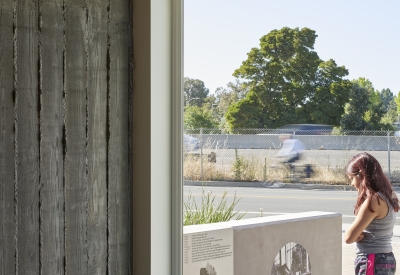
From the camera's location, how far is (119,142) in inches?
87.4

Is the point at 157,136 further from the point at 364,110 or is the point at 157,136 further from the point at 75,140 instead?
the point at 364,110

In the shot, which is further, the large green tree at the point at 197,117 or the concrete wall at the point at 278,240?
the large green tree at the point at 197,117

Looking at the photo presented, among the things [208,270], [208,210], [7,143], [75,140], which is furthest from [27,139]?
[208,270]

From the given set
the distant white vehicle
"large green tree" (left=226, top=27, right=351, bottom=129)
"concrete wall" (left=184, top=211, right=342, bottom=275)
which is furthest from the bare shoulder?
the distant white vehicle

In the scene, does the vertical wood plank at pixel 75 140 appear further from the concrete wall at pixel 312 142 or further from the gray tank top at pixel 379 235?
the gray tank top at pixel 379 235

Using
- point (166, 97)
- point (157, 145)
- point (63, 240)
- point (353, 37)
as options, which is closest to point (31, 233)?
point (63, 240)

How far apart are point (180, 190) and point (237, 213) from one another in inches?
10.5

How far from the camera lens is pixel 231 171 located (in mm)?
2242

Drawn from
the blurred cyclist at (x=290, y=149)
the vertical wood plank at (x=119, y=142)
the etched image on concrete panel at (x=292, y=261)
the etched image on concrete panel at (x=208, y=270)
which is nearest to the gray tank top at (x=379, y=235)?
the etched image on concrete panel at (x=292, y=261)

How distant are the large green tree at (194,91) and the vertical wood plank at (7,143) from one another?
73 centimetres

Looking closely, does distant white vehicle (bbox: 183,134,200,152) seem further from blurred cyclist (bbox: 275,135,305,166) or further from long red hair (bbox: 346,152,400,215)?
long red hair (bbox: 346,152,400,215)

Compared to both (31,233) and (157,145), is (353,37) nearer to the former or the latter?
(157,145)

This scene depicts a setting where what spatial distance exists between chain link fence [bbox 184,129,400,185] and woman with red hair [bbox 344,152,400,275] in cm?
4

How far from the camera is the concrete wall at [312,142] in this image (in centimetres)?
187
